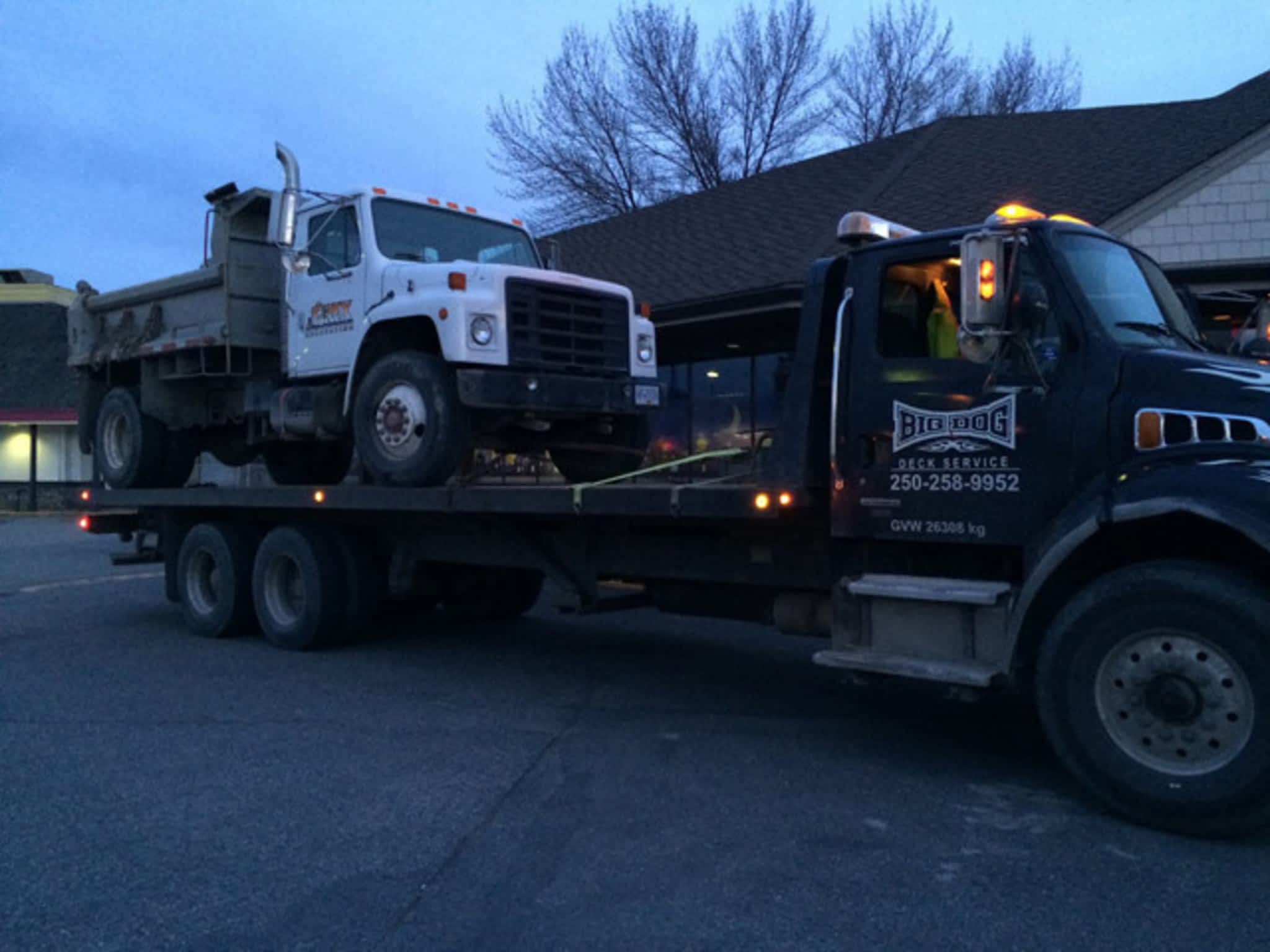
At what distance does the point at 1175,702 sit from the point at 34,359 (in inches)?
1440

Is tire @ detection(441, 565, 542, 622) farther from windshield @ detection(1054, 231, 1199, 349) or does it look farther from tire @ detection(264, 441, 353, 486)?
windshield @ detection(1054, 231, 1199, 349)

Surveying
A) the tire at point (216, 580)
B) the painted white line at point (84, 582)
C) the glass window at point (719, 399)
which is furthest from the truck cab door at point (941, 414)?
the painted white line at point (84, 582)

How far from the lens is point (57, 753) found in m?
6.14

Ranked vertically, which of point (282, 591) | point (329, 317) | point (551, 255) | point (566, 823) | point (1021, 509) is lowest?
point (566, 823)

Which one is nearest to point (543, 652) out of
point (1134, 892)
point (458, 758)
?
point (458, 758)

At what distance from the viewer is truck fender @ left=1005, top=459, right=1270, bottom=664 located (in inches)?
175

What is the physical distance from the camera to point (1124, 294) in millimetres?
5465

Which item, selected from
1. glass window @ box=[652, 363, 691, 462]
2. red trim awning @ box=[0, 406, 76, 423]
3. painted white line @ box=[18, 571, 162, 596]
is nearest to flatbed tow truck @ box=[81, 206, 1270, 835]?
glass window @ box=[652, 363, 691, 462]

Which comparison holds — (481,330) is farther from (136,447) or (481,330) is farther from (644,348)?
(136,447)

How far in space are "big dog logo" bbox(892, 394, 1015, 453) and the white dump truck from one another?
303 cm

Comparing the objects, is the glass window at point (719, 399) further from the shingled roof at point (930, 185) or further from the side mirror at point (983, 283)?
the side mirror at point (983, 283)

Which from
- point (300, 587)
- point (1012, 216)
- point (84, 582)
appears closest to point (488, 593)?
point (300, 587)

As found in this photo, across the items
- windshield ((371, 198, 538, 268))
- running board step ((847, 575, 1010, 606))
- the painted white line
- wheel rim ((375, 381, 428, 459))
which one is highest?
windshield ((371, 198, 538, 268))

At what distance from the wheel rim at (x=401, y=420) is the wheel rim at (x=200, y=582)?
3.06 meters
